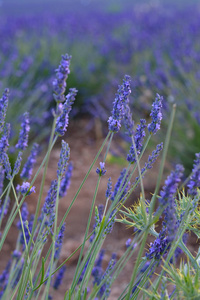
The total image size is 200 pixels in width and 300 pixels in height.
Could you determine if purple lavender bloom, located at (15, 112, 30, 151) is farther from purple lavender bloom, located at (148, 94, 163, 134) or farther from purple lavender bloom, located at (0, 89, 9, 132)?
purple lavender bloom, located at (148, 94, 163, 134)

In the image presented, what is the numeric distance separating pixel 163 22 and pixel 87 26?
1.25 metres

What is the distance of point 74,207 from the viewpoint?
10.1 feet

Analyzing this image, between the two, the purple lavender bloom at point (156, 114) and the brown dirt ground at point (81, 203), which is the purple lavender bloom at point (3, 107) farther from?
→ the brown dirt ground at point (81, 203)

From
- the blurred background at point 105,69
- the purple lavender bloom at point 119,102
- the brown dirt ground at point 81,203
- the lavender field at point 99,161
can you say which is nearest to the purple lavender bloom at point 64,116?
the lavender field at point 99,161

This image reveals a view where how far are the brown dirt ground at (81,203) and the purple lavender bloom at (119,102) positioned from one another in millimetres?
1230

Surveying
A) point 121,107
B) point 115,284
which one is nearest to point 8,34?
point 115,284

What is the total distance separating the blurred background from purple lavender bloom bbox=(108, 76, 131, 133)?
172 cm

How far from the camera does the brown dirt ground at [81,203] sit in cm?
250

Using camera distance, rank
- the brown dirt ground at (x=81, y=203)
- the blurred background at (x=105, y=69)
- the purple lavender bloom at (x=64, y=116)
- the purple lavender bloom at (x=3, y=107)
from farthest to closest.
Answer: the blurred background at (x=105, y=69) → the brown dirt ground at (x=81, y=203) → the purple lavender bloom at (x=3, y=107) → the purple lavender bloom at (x=64, y=116)

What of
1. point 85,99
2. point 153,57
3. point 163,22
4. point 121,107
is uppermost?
point 163,22

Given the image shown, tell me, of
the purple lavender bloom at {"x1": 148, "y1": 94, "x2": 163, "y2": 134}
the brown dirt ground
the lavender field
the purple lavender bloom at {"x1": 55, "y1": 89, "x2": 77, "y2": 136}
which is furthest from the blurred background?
the purple lavender bloom at {"x1": 55, "y1": 89, "x2": 77, "y2": 136}

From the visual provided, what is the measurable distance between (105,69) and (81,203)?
2529 millimetres

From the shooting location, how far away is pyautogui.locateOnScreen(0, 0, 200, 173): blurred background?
3.40m

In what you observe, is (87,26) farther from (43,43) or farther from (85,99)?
(85,99)
